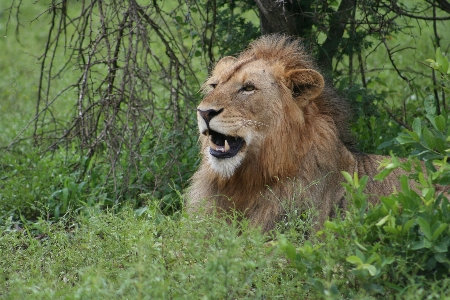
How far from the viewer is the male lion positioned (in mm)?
4633

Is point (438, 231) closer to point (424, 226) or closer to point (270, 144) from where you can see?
point (424, 226)

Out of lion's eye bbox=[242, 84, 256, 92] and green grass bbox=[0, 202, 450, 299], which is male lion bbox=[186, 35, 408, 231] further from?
green grass bbox=[0, 202, 450, 299]

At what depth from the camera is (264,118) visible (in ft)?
15.4

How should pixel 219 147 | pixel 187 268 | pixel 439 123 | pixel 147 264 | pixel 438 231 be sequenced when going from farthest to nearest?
pixel 219 147 < pixel 439 123 < pixel 187 268 < pixel 147 264 < pixel 438 231

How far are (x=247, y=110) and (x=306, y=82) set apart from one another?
44 centimetres

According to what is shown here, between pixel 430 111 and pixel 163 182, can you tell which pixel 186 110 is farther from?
pixel 430 111

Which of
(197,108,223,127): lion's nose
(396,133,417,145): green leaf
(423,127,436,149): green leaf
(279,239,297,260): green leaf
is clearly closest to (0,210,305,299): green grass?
(279,239,297,260): green leaf

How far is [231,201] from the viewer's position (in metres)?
4.82

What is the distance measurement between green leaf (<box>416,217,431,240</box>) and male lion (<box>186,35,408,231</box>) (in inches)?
43.7

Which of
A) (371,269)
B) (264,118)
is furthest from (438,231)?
(264,118)

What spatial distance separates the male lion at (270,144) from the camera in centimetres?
463

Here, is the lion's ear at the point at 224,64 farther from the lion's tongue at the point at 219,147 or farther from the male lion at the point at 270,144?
the lion's tongue at the point at 219,147

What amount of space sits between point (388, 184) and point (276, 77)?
3.33ft

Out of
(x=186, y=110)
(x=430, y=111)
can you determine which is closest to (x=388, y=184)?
(x=430, y=111)
